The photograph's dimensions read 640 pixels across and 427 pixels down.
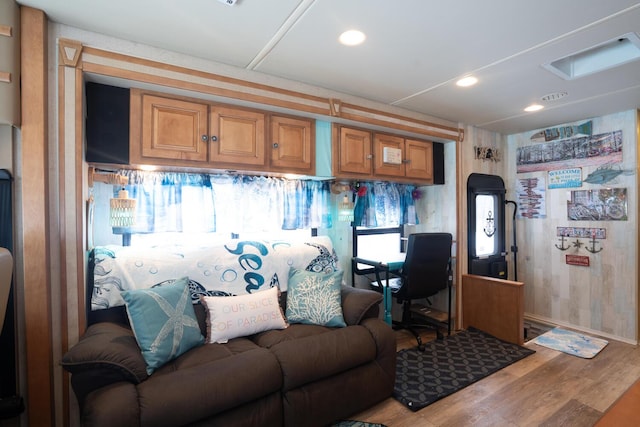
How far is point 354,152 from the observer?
2.91 metres

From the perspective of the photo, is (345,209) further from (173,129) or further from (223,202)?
(173,129)

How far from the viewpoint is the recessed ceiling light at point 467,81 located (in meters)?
2.45

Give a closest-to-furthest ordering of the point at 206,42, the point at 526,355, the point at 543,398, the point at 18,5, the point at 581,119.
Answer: the point at 18,5 → the point at 206,42 → the point at 543,398 → the point at 526,355 → the point at 581,119

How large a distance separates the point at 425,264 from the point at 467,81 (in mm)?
1665

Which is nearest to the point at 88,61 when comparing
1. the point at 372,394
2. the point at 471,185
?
the point at 372,394

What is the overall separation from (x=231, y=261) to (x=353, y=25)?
5.82ft

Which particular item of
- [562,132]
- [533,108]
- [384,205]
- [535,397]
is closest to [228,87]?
[384,205]

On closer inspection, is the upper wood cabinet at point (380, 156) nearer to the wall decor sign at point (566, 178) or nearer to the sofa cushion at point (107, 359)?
the wall decor sign at point (566, 178)

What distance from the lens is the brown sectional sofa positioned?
4.73ft

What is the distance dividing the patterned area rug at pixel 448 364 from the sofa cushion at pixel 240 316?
43.0 inches

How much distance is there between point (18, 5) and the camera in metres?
1.60

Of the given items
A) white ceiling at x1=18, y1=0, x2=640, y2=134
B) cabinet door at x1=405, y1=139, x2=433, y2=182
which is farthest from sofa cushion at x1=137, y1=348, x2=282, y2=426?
cabinet door at x1=405, y1=139, x2=433, y2=182

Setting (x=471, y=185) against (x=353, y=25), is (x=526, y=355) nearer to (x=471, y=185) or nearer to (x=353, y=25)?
(x=471, y=185)

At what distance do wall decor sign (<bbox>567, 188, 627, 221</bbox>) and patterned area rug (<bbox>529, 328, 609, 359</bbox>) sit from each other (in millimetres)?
1282
